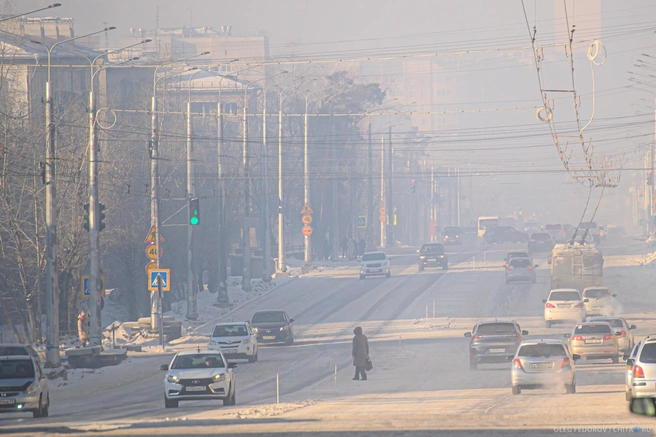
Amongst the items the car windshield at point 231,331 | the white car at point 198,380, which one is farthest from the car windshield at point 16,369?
the car windshield at point 231,331

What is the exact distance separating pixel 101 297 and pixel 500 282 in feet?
102

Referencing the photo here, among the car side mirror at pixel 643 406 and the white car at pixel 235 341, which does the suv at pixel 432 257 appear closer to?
the white car at pixel 235 341

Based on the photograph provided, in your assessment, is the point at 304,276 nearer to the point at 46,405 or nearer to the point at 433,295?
the point at 433,295

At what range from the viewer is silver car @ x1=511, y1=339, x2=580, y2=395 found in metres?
24.6

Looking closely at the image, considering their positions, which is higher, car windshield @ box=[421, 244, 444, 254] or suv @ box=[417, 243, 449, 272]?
car windshield @ box=[421, 244, 444, 254]

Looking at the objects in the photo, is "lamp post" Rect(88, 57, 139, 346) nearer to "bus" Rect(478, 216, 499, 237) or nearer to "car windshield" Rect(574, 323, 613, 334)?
"car windshield" Rect(574, 323, 613, 334)

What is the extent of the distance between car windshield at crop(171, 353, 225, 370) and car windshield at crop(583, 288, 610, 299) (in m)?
25.9

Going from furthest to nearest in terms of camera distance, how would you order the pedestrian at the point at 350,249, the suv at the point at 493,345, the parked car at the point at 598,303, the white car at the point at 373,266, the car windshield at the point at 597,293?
1. the pedestrian at the point at 350,249
2. the white car at the point at 373,266
3. the car windshield at the point at 597,293
4. the parked car at the point at 598,303
5. the suv at the point at 493,345

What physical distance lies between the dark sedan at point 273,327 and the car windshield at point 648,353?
22.1 m

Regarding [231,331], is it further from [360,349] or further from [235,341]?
[360,349]

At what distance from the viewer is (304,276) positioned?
224ft

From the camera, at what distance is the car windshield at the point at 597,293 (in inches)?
1810

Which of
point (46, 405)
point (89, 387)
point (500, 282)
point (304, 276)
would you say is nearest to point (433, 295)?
point (500, 282)

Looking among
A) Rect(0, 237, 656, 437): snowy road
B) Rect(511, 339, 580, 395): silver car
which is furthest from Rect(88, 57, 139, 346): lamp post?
Rect(511, 339, 580, 395): silver car
